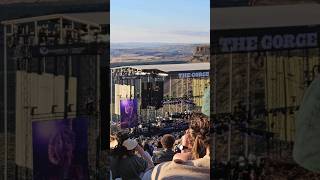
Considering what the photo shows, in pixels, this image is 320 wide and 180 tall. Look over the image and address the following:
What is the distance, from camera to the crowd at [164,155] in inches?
92.4

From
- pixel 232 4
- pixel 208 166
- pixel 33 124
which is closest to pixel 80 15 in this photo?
pixel 33 124

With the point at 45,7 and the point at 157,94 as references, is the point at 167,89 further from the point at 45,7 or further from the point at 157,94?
the point at 45,7

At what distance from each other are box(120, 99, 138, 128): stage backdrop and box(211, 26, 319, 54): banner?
60cm

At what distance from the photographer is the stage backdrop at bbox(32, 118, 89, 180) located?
2010mm

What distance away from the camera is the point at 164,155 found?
8.88 ft

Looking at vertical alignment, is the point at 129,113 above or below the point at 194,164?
above

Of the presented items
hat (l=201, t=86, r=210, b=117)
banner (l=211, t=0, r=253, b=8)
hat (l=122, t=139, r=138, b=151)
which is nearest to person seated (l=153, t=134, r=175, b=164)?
hat (l=122, t=139, r=138, b=151)

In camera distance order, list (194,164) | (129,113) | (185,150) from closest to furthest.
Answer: (194,164) → (129,113) → (185,150)

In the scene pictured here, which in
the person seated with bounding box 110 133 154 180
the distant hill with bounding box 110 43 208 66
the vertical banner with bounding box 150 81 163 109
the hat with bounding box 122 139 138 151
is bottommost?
the person seated with bounding box 110 133 154 180

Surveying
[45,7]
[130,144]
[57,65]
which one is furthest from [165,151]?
[45,7]

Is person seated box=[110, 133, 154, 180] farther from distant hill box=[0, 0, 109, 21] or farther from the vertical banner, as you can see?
distant hill box=[0, 0, 109, 21]

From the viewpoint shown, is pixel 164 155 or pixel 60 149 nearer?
pixel 60 149

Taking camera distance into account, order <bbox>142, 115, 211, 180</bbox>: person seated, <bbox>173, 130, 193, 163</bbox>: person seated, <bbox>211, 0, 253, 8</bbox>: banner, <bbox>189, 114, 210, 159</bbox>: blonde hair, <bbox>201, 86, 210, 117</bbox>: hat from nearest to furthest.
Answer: <bbox>211, 0, 253, 8</bbox>: banner → <bbox>201, 86, 210, 117</bbox>: hat → <bbox>142, 115, 211, 180</bbox>: person seated → <bbox>189, 114, 210, 159</bbox>: blonde hair → <bbox>173, 130, 193, 163</bbox>: person seated

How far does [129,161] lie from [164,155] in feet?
0.86
